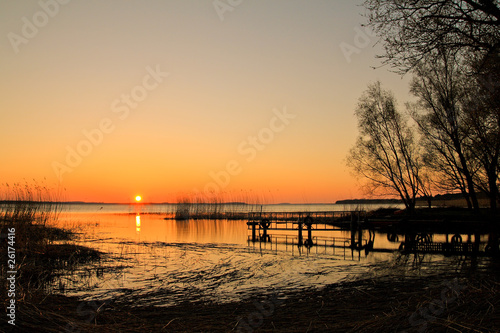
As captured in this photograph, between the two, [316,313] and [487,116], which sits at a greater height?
[487,116]

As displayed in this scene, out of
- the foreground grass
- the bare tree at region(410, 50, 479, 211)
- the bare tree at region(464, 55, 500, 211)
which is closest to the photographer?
the foreground grass

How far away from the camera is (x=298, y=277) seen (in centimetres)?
1454

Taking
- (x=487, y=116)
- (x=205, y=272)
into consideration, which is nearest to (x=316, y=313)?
(x=205, y=272)

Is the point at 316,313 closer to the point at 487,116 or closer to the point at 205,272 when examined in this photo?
the point at 205,272

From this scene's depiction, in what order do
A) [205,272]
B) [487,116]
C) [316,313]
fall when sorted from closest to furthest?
1. [316,313]
2. [205,272]
3. [487,116]

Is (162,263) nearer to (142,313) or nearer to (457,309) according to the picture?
(142,313)

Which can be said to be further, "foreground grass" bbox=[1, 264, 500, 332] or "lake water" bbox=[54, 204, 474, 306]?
"lake water" bbox=[54, 204, 474, 306]

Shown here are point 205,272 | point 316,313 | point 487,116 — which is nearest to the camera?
point 316,313

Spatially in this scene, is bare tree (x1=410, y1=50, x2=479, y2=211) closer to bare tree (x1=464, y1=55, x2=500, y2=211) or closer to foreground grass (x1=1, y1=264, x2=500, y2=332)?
bare tree (x1=464, y1=55, x2=500, y2=211)

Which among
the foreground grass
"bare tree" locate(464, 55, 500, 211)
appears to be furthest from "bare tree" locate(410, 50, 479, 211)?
the foreground grass


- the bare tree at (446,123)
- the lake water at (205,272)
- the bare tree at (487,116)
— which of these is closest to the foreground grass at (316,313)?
the lake water at (205,272)

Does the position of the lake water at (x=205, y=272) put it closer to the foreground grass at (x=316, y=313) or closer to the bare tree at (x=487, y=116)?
the foreground grass at (x=316, y=313)

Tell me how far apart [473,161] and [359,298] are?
21679 mm

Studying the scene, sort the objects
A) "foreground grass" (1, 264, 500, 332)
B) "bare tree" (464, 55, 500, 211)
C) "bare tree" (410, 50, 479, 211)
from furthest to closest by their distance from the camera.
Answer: "bare tree" (410, 50, 479, 211) < "bare tree" (464, 55, 500, 211) < "foreground grass" (1, 264, 500, 332)
